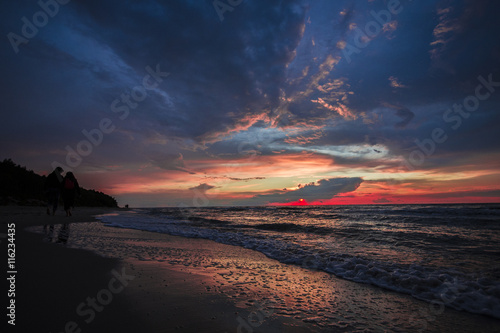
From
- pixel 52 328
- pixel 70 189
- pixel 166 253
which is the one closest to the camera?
pixel 52 328

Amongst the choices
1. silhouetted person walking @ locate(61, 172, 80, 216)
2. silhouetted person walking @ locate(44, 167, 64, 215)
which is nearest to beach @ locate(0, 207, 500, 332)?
silhouetted person walking @ locate(44, 167, 64, 215)

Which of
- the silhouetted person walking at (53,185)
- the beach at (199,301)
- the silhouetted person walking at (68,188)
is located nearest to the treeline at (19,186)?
the silhouetted person walking at (68,188)

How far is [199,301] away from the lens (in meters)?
3.06

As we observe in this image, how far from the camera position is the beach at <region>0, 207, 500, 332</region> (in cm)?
243

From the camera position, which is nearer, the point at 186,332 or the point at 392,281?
the point at 186,332

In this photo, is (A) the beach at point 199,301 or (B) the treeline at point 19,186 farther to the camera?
(B) the treeline at point 19,186

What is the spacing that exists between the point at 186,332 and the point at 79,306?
51.6 inches

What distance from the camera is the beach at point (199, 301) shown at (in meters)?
2.43

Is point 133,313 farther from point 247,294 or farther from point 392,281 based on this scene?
point 392,281

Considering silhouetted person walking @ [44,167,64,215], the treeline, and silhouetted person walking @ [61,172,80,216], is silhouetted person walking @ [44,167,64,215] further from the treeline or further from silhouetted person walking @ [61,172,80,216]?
the treeline

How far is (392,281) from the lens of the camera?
4504 millimetres

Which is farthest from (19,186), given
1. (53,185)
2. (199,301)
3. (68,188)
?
(199,301)

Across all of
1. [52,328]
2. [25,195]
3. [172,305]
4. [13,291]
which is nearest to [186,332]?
[172,305]

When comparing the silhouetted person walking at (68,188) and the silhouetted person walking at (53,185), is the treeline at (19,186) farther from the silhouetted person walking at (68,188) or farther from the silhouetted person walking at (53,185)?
the silhouetted person walking at (53,185)
